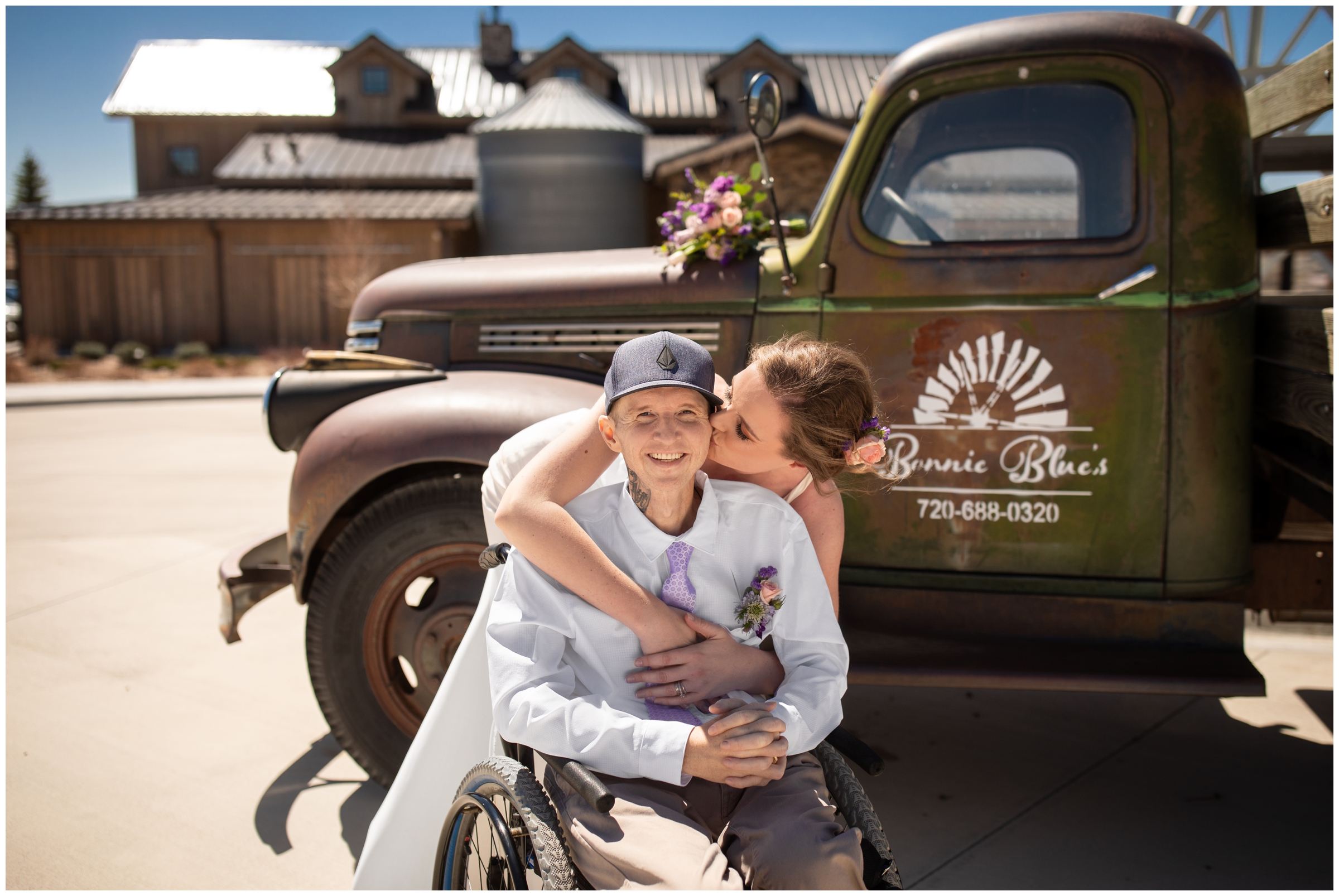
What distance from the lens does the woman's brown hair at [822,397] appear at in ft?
5.96

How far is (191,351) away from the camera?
61.9 ft

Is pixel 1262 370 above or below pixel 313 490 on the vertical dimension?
above

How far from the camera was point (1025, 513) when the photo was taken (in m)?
2.67

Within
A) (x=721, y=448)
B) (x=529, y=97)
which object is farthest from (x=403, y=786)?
(x=529, y=97)

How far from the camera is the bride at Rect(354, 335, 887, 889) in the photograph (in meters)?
1.75

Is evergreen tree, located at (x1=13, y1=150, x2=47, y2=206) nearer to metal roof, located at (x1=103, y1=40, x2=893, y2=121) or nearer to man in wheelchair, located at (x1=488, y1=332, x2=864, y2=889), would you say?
metal roof, located at (x1=103, y1=40, x2=893, y2=121)

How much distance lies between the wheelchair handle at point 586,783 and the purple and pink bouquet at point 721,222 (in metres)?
1.85

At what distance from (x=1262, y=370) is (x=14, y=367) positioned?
19.8 metres

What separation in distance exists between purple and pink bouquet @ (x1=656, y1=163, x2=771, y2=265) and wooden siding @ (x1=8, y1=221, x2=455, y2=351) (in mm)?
17463

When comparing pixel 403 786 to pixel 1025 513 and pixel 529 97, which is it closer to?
pixel 1025 513

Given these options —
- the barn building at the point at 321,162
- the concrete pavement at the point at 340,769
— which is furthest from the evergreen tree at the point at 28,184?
the concrete pavement at the point at 340,769

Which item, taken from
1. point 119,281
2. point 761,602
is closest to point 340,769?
point 761,602

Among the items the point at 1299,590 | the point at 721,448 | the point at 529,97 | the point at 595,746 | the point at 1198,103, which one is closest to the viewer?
the point at 595,746

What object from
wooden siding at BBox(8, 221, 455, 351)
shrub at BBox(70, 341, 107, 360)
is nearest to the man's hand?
wooden siding at BBox(8, 221, 455, 351)
